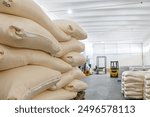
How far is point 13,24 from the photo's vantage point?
1.26 metres

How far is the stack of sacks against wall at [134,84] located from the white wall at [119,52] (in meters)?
13.4

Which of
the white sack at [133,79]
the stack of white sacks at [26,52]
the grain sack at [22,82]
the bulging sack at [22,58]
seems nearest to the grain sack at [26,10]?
the stack of white sacks at [26,52]

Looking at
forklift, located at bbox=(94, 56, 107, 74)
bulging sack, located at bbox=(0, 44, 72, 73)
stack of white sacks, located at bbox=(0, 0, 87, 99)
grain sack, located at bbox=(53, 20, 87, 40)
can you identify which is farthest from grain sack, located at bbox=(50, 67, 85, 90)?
forklift, located at bbox=(94, 56, 107, 74)

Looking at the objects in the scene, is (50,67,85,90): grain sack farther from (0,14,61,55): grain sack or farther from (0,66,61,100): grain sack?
(0,14,61,55): grain sack

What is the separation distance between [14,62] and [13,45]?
4.1 inches

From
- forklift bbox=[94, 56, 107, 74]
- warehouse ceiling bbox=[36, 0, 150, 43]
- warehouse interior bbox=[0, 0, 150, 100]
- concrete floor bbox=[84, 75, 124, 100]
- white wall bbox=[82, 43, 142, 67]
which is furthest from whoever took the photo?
white wall bbox=[82, 43, 142, 67]

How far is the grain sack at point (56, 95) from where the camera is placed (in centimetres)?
168

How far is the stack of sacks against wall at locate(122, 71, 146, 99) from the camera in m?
5.40

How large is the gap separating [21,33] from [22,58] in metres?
0.20

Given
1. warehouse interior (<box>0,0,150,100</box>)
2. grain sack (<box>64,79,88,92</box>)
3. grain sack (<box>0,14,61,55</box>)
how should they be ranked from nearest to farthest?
grain sack (<box>0,14,61,55</box>)
grain sack (<box>64,79,88,92</box>)
warehouse interior (<box>0,0,150,100</box>)

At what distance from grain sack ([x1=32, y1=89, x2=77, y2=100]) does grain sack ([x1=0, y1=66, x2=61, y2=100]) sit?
4.7 inches

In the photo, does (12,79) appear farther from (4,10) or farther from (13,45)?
(4,10)

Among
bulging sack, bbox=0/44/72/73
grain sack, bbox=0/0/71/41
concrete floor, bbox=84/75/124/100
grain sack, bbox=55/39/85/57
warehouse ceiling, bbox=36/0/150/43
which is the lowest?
concrete floor, bbox=84/75/124/100

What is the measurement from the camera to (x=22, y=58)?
1424 millimetres
